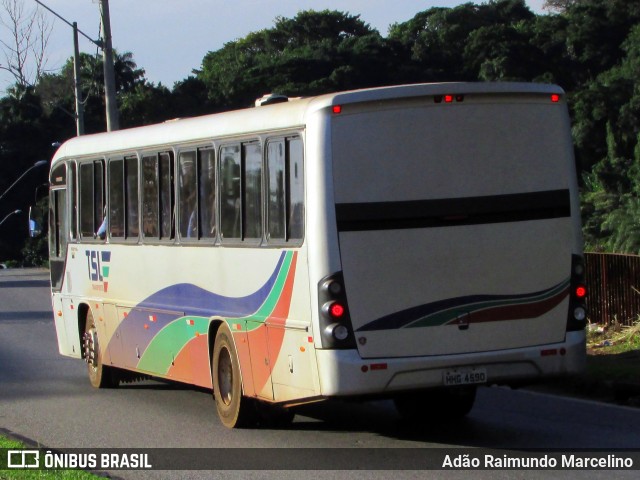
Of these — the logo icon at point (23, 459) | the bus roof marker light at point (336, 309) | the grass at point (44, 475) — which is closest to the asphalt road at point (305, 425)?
the grass at point (44, 475)

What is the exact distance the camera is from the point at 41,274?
52156 millimetres

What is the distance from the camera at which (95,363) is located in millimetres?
15539

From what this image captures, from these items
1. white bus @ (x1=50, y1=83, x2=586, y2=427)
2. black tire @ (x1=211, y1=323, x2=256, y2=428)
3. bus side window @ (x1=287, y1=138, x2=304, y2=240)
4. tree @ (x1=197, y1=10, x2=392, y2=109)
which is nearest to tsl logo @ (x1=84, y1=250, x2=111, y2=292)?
black tire @ (x1=211, y1=323, x2=256, y2=428)

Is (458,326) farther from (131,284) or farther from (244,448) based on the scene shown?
(131,284)

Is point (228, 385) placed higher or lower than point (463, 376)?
lower

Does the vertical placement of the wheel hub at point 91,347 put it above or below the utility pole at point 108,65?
below

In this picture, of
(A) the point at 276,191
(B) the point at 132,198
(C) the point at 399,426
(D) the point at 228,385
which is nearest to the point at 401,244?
(A) the point at 276,191

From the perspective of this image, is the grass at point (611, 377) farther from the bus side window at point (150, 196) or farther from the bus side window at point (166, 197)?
the bus side window at point (150, 196)

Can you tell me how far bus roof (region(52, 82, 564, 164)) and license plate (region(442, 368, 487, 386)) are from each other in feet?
7.28

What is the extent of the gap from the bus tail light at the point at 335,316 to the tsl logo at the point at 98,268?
5653 millimetres

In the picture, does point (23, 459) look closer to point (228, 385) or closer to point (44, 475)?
point (44, 475)

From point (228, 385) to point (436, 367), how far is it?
2720 mm

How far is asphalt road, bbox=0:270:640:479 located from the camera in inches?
406

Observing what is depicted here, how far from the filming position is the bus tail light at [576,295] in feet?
33.9
